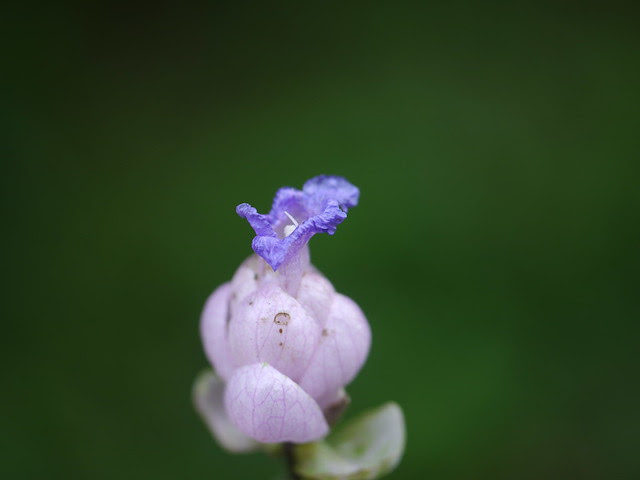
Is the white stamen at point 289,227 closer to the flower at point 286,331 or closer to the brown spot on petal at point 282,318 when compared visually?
the flower at point 286,331

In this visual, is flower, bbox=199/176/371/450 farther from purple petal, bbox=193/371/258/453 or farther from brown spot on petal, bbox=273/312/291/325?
purple petal, bbox=193/371/258/453

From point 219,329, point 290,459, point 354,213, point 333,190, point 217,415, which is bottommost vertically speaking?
point 290,459

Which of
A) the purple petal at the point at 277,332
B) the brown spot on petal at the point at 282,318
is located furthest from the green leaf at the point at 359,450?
the brown spot on petal at the point at 282,318

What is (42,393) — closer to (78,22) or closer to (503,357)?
(503,357)

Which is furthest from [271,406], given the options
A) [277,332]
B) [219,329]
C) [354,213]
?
[354,213]

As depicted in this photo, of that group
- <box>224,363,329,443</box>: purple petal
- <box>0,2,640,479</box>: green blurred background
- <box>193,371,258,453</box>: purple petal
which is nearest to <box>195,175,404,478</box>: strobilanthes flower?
<box>224,363,329,443</box>: purple petal

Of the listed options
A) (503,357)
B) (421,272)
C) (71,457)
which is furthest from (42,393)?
(503,357)

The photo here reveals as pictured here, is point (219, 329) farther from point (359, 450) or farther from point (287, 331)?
point (359, 450)
